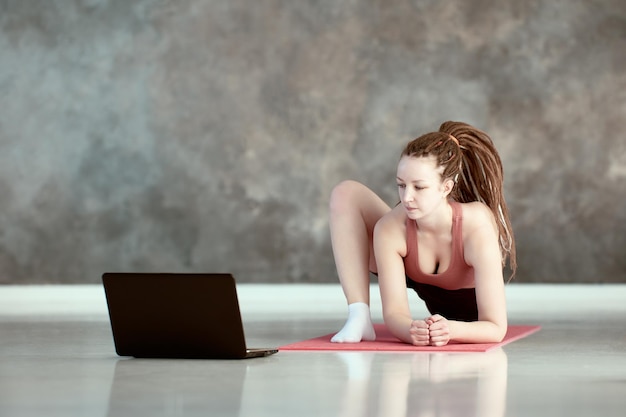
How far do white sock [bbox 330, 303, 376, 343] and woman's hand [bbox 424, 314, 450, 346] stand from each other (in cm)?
24

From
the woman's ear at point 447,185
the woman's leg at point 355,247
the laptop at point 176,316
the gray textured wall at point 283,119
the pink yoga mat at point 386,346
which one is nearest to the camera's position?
the laptop at point 176,316

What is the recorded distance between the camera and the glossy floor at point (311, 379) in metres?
1.69

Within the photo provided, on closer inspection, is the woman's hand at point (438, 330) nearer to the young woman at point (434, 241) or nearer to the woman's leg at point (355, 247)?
the young woman at point (434, 241)

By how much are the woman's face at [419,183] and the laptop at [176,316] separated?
1.79 feet

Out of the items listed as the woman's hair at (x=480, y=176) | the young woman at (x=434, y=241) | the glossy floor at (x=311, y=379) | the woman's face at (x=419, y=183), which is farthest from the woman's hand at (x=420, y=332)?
the woman's hair at (x=480, y=176)

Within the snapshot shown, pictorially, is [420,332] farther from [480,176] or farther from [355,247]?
[480,176]

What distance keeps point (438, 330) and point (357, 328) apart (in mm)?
273

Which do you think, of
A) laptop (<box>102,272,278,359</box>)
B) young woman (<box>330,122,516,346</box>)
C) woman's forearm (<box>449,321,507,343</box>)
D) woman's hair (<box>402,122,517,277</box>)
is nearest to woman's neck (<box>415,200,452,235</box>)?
young woman (<box>330,122,516,346</box>)

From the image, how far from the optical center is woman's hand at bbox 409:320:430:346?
2.73 metres

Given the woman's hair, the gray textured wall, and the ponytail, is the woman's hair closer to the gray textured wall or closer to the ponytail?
the ponytail

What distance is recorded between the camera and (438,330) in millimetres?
2740

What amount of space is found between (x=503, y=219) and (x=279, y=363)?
924mm

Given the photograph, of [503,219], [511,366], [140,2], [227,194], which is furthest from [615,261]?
[511,366]

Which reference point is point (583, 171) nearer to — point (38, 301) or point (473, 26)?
point (473, 26)
